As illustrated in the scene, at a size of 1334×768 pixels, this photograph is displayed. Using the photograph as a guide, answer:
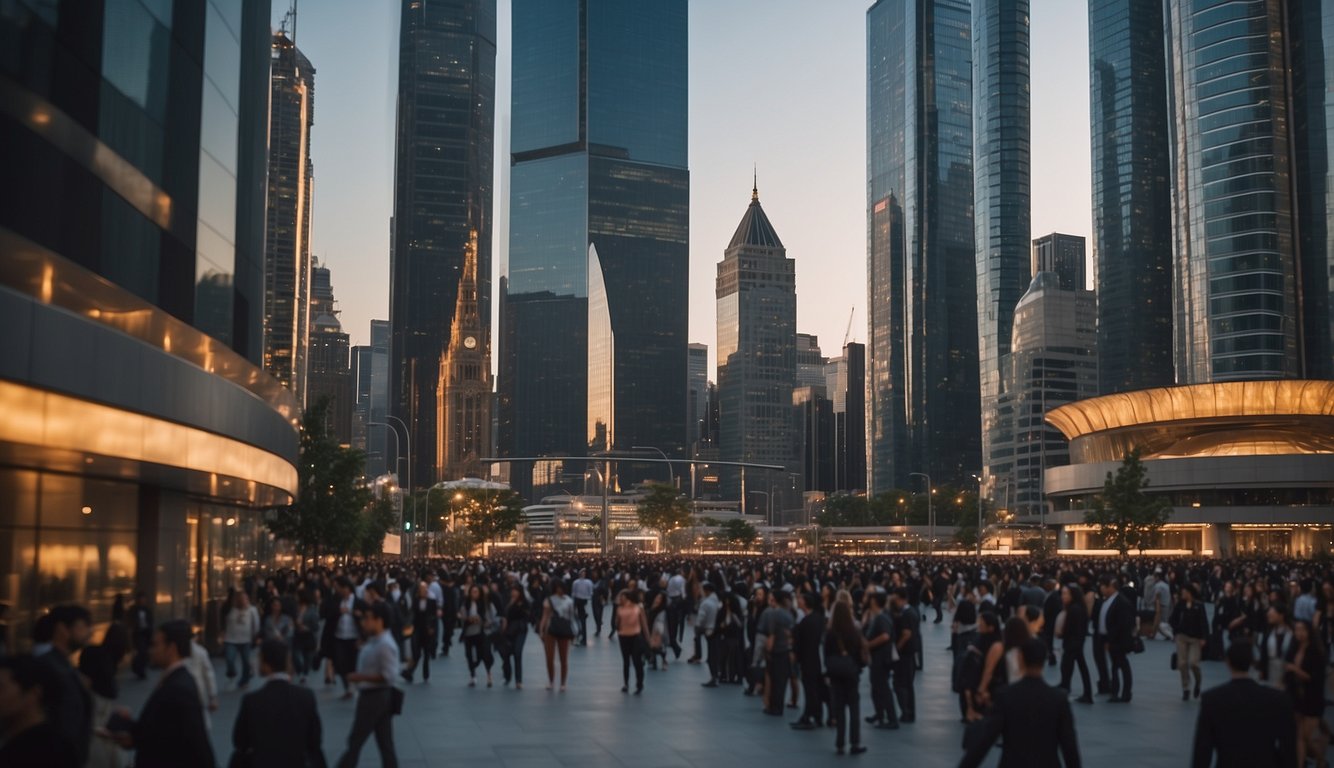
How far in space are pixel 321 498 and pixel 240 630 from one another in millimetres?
35431

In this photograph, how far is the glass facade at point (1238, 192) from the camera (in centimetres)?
14950

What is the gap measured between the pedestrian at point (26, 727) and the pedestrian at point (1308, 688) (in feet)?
33.1

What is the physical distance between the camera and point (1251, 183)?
15025 centimetres

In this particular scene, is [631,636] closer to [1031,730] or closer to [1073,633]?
[1073,633]

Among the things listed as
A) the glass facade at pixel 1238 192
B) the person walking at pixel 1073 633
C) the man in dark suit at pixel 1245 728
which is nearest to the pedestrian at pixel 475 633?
the person walking at pixel 1073 633

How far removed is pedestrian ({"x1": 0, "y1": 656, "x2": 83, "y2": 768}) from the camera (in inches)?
243

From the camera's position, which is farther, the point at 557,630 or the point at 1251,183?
the point at 1251,183

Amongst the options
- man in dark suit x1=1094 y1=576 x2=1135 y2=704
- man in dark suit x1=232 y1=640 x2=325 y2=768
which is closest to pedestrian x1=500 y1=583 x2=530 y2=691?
man in dark suit x1=1094 y1=576 x2=1135 y2=704

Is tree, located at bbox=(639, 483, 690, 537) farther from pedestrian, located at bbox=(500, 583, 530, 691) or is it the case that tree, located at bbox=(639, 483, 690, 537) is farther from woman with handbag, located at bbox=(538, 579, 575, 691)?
woman with handbag, located at bbox=(538, 579, 575, 691)

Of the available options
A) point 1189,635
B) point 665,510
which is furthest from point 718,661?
point 665,510

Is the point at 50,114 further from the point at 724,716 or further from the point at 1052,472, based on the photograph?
the point at 1052,472

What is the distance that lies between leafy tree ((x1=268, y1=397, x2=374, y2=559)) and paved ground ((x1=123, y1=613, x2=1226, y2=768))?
32.5 m

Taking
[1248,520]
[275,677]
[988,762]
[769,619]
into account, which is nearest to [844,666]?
[988,762]

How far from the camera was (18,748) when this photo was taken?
6164 millimetres
